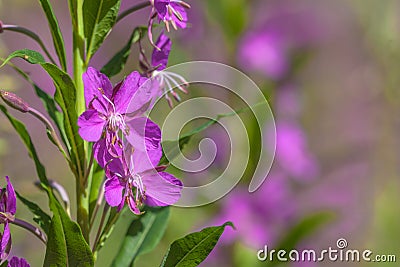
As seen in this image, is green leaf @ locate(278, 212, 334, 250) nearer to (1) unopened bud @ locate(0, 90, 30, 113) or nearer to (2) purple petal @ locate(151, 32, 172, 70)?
(2) purple petal @ locate(151, 32, 172, 70)

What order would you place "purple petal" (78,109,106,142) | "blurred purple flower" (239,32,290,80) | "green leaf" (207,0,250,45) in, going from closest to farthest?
1. "purple petal" (78,109,106,142)
2. "green leaf" (207,0,250,45)
3. "blurred purple flower" (239,32,290,80)

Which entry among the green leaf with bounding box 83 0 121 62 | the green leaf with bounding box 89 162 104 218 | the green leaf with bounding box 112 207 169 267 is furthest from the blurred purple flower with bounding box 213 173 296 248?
the green leaf with bounding box 83 0 121 62

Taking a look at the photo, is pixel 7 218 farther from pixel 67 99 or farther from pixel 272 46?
pixel 272 46

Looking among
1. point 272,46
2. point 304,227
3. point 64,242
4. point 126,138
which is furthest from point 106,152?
point 272,46

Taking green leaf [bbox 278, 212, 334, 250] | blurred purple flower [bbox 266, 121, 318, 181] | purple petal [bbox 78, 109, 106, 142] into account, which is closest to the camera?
purple petal [bbox 78, 109, 106, 142]

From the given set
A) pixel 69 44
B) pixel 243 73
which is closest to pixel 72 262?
pixel 243 73

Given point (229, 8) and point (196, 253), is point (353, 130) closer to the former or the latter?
point (229, 8)

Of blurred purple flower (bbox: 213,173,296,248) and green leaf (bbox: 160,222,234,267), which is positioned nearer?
green leaf (bbox: 160,222,234,267)

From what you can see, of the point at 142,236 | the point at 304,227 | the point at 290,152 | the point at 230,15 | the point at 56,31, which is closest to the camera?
the point at 56,31
